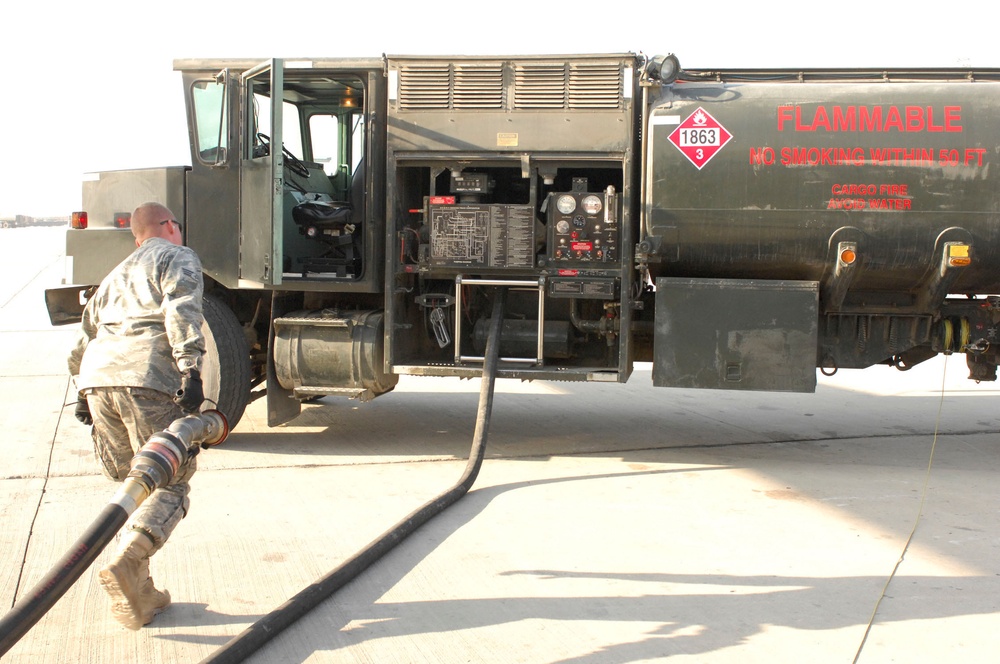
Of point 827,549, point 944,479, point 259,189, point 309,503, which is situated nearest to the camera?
point 827,549

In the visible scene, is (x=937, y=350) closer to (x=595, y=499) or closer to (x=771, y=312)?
(x=771, y=312)

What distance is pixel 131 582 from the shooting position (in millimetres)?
3809

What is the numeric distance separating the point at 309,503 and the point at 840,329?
4.04 m

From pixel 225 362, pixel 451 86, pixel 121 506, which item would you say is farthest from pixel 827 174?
pixel 121 506

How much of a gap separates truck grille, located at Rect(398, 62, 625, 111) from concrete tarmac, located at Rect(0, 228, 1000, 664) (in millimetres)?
2568

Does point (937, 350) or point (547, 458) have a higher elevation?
point (937, 350)

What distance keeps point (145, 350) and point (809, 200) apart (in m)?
4.46

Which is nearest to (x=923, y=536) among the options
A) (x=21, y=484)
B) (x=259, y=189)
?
(x=259, y=189)

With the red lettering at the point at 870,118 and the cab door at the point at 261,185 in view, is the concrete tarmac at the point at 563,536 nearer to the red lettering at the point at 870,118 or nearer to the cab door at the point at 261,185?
the cab door at the point at 261,185

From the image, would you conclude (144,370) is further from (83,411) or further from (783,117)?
(783,117)

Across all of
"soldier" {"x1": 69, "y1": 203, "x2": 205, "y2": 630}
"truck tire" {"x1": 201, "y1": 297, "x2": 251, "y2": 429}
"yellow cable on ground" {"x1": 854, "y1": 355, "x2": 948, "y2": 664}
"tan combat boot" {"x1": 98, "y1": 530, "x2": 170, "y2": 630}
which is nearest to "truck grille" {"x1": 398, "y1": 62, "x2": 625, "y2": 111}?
"truck tire" {"x1": 201, "y1": 297, "x2": 251, "y2": 429}

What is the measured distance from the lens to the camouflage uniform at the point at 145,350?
409 centimetres

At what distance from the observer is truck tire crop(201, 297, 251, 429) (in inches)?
278

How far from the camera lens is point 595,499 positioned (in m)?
5.84
